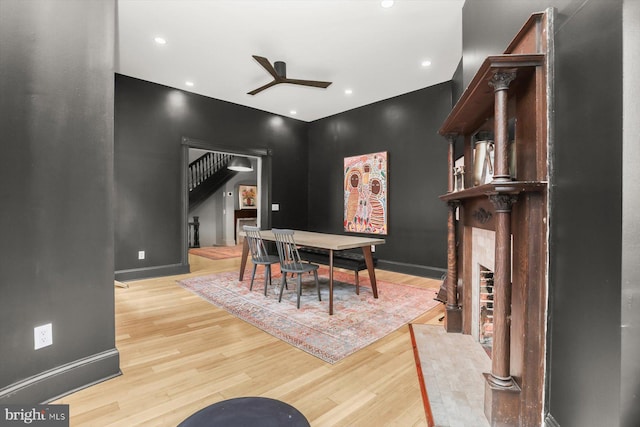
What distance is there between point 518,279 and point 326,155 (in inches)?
209

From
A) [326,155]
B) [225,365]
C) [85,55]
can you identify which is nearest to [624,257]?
[225,365]

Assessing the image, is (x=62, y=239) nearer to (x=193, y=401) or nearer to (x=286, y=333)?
(x=193, y=401)

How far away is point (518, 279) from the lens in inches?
55.7

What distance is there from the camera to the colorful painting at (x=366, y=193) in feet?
17.6

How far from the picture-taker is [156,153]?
4.73m

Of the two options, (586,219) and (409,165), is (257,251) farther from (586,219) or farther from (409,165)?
(586,219)

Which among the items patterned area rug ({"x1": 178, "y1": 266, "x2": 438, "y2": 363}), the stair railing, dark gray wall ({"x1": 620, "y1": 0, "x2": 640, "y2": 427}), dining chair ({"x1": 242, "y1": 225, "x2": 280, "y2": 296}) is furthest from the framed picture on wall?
dark gray wall ({"x1": 620, "y1": 0, "x2": 640, "y2": 427})

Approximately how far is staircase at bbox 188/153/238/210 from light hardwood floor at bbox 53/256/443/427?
5.80 metres

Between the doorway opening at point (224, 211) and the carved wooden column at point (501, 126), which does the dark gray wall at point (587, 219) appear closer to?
the carved wooden column at point (501, 126)

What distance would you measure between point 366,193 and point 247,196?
5182 millimetres

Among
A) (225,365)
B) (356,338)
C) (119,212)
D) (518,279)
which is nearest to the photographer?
(518,279)

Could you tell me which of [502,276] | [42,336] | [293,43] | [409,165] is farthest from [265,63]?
[502,276]

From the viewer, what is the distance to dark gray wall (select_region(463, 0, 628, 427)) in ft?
3.06

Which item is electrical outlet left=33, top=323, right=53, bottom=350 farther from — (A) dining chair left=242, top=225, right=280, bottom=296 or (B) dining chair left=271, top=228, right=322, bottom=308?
(A) dining chair left=242, top=225, right=280, bottom=296
